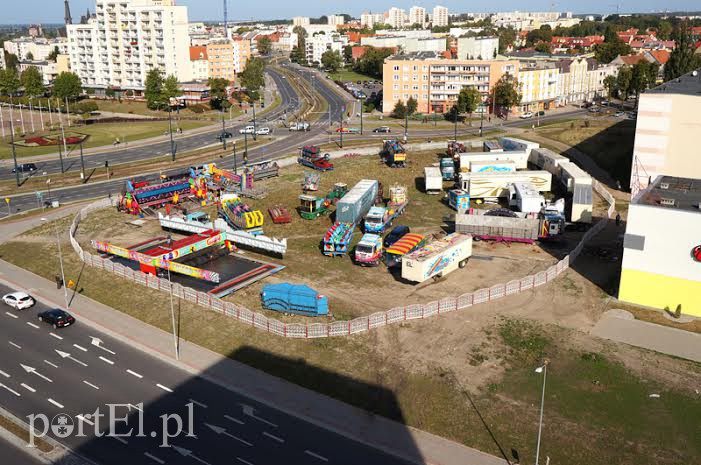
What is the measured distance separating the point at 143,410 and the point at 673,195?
3878 centimetres

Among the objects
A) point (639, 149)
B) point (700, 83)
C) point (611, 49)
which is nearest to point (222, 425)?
point (639, 149)

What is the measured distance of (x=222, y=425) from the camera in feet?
95.2

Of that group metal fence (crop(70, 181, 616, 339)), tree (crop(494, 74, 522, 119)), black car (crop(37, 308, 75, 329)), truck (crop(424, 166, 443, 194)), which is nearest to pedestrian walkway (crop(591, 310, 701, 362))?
metal fence (crop(70, 181, 616, 339))

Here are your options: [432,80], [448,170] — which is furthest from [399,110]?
[448,170]

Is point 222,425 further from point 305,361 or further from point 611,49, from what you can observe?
point 611,49

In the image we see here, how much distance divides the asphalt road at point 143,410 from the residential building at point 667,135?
5038 centimetres

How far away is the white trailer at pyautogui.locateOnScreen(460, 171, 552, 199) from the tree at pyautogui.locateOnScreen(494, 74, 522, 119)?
59.0 meters

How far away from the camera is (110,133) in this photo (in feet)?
369

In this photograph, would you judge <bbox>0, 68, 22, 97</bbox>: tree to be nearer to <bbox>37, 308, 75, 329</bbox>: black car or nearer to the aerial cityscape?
the aerial cityscape

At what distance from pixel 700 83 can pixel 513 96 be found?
51796 mm

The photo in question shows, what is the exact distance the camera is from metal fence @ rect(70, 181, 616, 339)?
37188mm

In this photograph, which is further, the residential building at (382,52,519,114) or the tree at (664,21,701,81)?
the residential building at (382,52,519,114)

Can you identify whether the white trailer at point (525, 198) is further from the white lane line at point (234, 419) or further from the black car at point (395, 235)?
the white lane line at point (234, 419)

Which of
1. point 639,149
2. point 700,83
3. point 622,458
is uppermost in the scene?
point 700,83
